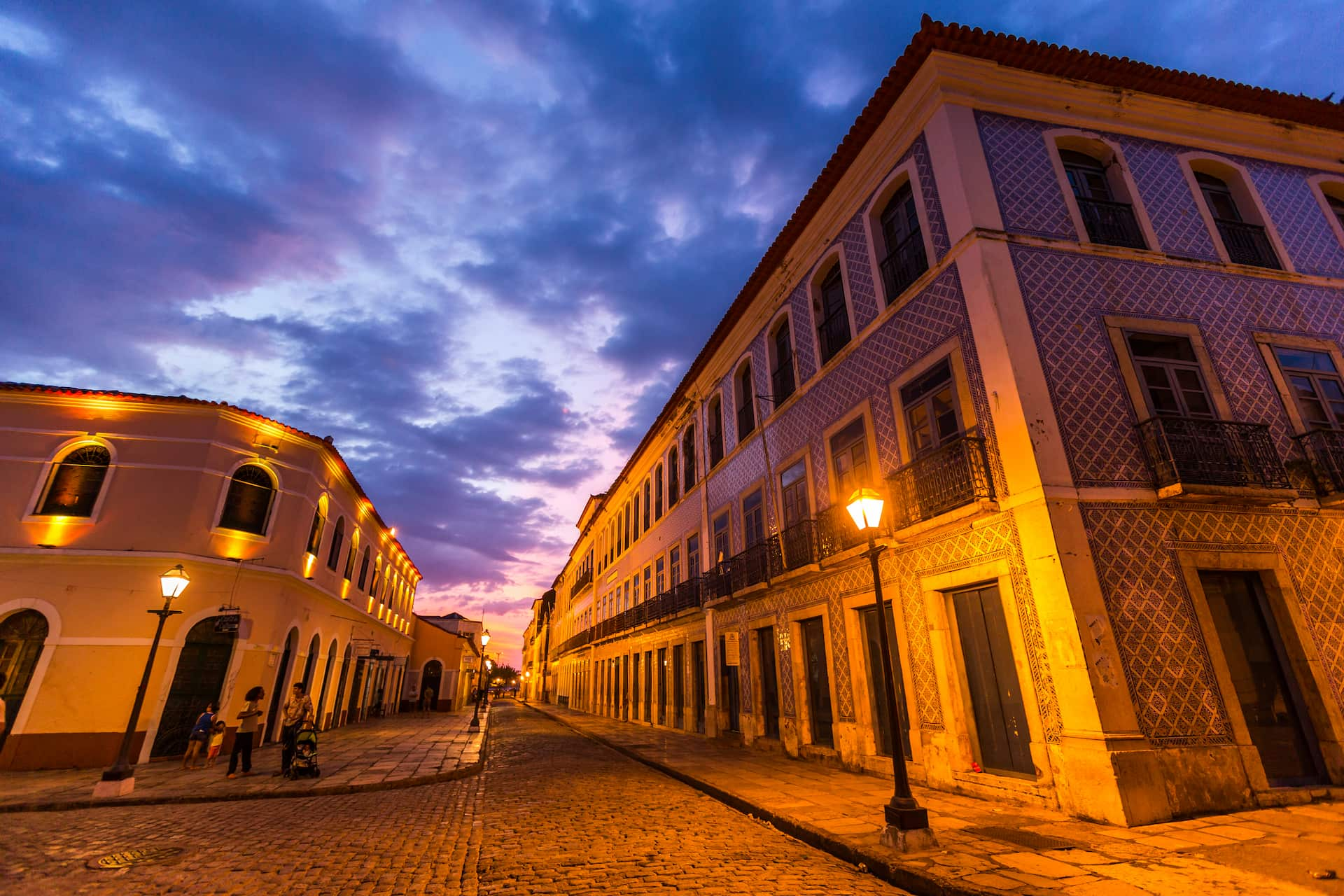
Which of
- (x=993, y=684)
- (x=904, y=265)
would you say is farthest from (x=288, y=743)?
(x=904, y=265)

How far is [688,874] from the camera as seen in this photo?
5.00m

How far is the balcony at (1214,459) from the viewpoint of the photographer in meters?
7.25

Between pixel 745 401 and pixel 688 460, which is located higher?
pixel 745 401

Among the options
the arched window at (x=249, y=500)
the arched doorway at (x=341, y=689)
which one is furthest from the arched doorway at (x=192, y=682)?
the arched doorway at (x=341, y=689)

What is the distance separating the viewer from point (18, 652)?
1238 cm

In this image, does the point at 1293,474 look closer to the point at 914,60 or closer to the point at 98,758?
the point at 914,60

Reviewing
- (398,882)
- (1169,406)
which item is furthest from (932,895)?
(1169,406)

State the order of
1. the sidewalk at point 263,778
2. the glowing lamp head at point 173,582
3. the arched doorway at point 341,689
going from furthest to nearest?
the arched doorway at point 341,689
the glowing lamp head at point 173,582
the sidewalk at point 263,778

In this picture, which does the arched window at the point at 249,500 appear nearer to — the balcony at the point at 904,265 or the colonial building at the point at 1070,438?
the colonial building at the point at 1070,438

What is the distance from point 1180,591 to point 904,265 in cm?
621

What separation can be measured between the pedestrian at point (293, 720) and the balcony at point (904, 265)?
12966mm

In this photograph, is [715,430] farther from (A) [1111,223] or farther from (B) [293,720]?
(B) [293,720]

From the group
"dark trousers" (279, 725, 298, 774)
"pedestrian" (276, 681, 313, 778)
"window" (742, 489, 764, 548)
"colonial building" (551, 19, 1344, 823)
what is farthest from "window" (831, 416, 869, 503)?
"dark trousers" (279, 725, 298, 774)

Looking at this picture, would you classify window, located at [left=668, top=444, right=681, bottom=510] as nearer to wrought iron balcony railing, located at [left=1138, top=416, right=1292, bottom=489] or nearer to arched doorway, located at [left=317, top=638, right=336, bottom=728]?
arched doorway, located at [left=317, top=638, right=336, bottom=728]
